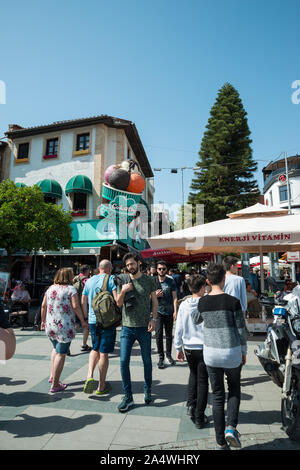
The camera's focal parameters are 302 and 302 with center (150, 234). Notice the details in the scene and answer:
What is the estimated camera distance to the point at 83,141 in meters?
20.2

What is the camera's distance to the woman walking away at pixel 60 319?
4.49 m

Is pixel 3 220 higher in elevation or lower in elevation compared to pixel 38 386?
higher

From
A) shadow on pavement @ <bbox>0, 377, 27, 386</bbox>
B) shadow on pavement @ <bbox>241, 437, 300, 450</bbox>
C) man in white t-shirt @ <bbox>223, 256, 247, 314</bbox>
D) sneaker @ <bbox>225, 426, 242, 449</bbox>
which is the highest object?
man in white t-shirt @ <bbox>223, 256, 247, 314</bbox>

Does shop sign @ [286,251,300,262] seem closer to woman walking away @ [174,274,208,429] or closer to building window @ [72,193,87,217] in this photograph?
building window @ [72,193,87,217]

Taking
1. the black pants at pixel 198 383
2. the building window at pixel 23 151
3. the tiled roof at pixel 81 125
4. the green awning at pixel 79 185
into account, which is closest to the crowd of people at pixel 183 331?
the black pants at pixel 198 383

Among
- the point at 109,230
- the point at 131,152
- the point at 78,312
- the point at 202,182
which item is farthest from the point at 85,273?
the point at 202,182

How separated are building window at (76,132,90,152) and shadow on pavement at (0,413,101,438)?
18.5 metres

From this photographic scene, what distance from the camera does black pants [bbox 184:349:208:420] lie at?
3.33 metres

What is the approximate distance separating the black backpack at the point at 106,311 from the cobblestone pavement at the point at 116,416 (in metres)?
1.04

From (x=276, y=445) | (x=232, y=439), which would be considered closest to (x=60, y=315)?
(x=232, y=439)

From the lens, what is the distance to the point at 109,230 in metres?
18.1

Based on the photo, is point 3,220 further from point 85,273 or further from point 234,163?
point 234,163

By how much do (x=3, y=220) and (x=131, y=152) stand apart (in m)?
14.5

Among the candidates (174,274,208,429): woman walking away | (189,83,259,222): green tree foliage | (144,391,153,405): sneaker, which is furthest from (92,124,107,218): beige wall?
(174,274,208,429): woman walking away
